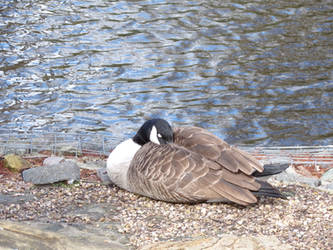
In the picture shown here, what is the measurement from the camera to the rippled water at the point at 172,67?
10094 mm

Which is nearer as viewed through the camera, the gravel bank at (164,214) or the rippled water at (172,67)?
the gravel bank at (164,214)

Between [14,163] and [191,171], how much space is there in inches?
82.0

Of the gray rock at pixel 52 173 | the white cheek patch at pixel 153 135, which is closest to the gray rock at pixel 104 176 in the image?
the gray rock at pixel 52 173

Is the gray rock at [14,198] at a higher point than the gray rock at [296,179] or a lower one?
higher

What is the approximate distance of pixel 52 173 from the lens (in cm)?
580

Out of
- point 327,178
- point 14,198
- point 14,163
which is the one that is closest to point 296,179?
point 327,178

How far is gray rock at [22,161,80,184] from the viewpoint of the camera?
18.9ft

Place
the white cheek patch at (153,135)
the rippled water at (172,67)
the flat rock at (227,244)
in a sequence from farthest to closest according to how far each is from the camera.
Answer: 1. the rippled water at (172,67)
2. the white cheek patch at (153,135)
3. the flat rock at (227,244)

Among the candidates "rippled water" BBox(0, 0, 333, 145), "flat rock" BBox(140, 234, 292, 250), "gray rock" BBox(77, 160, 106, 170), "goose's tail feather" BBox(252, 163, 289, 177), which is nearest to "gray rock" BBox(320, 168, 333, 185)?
"goose's tail feather" BBox(252, 163, 289, 177)

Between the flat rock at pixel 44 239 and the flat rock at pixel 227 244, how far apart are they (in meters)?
0.34

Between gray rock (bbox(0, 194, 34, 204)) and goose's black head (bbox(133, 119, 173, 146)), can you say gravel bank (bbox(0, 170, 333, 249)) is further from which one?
goose's black head (bbox(133, 119, 173, 146))

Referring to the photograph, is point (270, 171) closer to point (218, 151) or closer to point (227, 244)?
point (218, 151)

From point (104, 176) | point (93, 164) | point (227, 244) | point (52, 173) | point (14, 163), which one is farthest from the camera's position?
point (93, 164)

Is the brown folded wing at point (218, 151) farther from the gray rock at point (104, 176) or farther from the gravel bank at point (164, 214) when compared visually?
the gray rock at point (104, 176)
